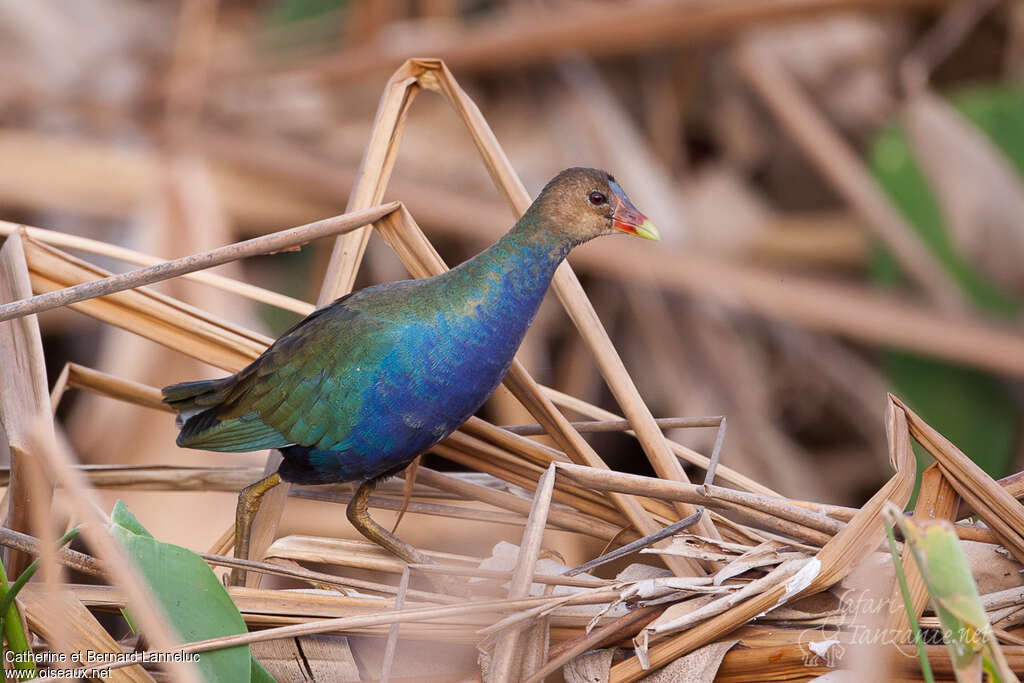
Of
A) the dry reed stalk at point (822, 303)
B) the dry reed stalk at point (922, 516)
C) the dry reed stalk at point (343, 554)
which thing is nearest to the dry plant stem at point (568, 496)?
the dry reed stalk at point (343, 554)

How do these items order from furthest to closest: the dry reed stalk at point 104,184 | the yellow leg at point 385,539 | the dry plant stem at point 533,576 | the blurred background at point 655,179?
1. the dry reed stalk at point 104,184
2. the blurred background at point 655,179
3. the yellow leg at point 385,539
4. the dry plant stem at point 533,576

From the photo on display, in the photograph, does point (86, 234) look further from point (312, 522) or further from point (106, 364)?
point (312, 522)

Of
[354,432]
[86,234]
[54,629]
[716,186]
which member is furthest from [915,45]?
[54,629]

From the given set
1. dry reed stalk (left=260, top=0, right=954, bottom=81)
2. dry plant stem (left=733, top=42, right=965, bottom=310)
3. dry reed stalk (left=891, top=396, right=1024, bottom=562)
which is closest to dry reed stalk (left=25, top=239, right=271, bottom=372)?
dry reed stalk (left=891, top=396, right=1024, bottom=562)

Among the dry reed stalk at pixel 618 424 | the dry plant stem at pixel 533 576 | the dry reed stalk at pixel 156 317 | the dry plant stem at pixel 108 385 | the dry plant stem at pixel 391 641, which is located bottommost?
the dry plant stem at pixel 391 641

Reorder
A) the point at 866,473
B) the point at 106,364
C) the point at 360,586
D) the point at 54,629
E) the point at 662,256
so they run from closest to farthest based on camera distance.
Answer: the point at 54,629 → the point at 360,586 → the point at 106,364 → the point at 662,256 → the point at 866,473

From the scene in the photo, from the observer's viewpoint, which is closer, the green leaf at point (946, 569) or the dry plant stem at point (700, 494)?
the green leaf at point (946, 569)

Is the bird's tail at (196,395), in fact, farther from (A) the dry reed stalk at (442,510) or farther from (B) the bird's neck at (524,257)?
(B) the bird's neck at (524,257)
